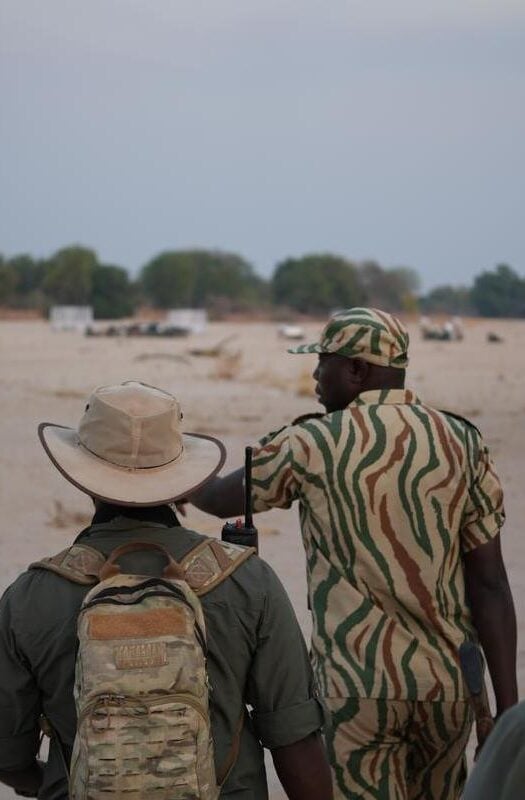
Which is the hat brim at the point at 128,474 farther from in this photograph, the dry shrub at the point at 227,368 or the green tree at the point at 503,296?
the green tree at the point at 503,296

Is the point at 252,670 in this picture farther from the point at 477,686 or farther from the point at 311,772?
the point at 477,686

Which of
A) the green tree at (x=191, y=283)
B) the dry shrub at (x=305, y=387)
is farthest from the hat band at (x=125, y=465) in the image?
the green tree at (x=191, y=283)

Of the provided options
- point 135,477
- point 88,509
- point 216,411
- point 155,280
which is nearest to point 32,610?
point 135,477

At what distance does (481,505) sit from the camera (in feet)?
10.8

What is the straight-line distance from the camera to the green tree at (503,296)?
202 feet

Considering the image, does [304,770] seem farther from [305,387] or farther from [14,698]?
[305,387]

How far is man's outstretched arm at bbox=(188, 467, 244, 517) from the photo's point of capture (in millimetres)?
3414

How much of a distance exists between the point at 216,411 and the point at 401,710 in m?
16.8

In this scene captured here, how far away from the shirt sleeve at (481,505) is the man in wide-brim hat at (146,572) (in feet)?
2.55

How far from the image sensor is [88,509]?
11.5m

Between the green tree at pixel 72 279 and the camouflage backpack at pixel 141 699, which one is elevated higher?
the camouflage backpack at pixel 141 699

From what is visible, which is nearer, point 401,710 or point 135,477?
point 135,477

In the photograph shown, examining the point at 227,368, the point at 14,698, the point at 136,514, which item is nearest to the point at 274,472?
the point at 136,514

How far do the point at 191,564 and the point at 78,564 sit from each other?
0.61 feet
